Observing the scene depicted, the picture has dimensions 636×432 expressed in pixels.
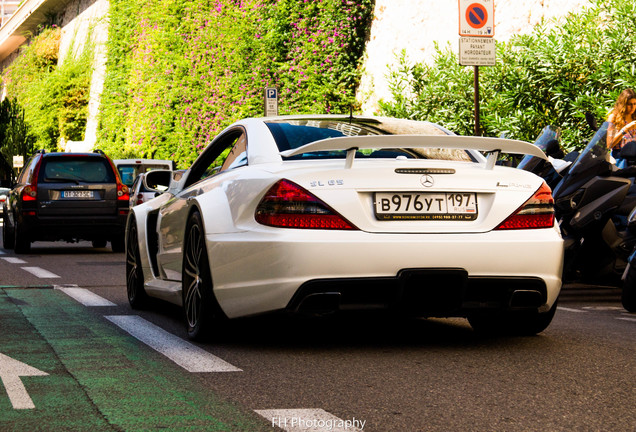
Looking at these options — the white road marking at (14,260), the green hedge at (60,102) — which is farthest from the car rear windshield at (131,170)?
the green hedge at (60,102)

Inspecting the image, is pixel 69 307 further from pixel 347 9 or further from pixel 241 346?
pixel 347 9

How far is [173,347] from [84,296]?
3.46 meters

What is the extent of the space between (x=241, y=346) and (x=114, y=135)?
39.1m

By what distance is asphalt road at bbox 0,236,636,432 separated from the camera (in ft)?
14.6

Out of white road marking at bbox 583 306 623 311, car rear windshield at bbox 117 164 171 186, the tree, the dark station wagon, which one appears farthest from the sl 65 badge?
the tree

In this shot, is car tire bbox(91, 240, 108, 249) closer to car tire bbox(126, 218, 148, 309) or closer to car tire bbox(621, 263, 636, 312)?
car tire bbox(126, 218, 148, 309)

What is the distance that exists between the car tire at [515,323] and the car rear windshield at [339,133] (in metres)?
0.97

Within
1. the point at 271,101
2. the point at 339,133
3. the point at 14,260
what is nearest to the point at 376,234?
the point at 339,133

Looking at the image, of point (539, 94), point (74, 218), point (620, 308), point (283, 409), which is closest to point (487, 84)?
point (539, 94)

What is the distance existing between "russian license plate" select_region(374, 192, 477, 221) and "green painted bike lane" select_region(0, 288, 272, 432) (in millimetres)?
1338

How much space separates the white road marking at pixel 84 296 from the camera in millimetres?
9052

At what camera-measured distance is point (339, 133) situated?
6895 millimetres

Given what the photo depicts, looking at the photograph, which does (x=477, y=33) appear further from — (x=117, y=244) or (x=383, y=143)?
(x=383, y=143)

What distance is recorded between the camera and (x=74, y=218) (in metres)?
17.8
